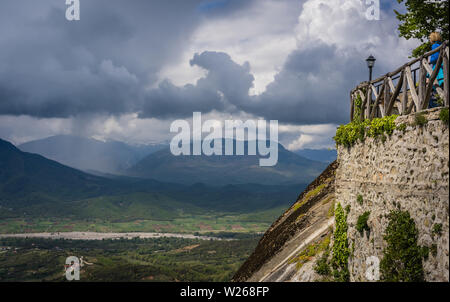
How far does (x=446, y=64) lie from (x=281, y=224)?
62.9ft

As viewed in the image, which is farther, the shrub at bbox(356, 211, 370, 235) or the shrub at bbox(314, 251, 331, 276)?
the shrub at bbox(314, 251, 331, 276)

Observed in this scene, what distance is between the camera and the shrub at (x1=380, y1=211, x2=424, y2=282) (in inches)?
420

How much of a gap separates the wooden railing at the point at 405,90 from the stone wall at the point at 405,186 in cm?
74

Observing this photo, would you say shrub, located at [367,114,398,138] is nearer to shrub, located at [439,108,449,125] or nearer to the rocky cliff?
the rocky cliff

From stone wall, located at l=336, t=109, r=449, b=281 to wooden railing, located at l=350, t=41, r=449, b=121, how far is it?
738 mm

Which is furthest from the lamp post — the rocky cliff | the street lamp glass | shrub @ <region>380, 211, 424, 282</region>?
shrub @ <region>380, 211, 424, 282</region>

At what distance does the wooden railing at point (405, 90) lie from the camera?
10.9 metres

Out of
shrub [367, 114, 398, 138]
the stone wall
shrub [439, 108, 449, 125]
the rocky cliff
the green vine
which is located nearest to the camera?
shrub [439, 108, 449, 125]

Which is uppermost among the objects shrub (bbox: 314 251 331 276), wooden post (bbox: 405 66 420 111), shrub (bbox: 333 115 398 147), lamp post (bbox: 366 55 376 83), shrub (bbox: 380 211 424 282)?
lamp post (bbox: 366 55 376 83)

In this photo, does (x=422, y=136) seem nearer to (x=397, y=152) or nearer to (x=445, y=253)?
(x=397, y=152)

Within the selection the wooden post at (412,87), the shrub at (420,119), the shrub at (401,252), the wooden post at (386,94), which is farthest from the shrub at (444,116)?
the wooden post at (386,94)

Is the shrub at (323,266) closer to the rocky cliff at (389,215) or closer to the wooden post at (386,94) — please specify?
the rocky cliff at (389,215)

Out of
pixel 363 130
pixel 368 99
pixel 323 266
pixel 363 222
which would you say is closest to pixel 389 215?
pixel 363 222

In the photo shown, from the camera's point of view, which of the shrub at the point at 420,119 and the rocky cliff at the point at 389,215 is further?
the shrub at the point at 420,119
